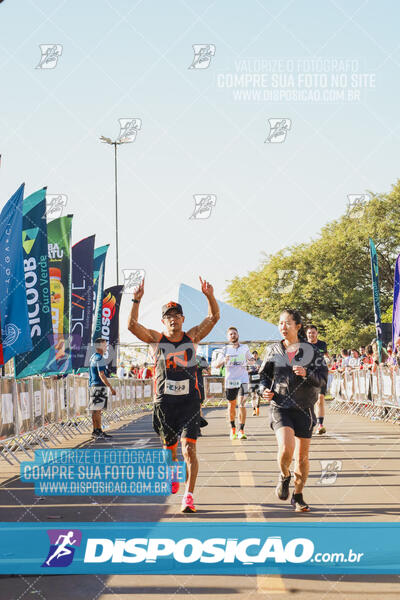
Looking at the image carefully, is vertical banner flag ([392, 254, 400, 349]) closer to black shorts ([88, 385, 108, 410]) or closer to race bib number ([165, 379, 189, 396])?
black shorts ([88, 385, 108, 410])

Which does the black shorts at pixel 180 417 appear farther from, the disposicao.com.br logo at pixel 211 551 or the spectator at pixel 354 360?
the spectator at pixel 354 360

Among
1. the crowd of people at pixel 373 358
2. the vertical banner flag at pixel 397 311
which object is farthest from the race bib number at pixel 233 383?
the vertical banner flag at pixel 397 311

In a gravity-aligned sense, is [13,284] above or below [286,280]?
below

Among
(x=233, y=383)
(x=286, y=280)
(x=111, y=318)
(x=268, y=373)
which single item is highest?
(x=286, y=280)

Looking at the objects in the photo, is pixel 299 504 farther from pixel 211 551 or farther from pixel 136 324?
pixel 136 324

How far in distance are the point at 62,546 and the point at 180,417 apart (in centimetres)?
226

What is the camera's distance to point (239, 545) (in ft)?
21.6

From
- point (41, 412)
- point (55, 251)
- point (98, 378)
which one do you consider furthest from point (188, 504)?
point (55, 251)

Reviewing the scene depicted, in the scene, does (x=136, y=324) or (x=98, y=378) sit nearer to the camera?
(x=136, y=324)

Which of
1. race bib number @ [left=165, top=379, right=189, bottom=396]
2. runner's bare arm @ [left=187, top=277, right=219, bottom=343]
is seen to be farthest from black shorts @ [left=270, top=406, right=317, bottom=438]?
runner's bare arm @ [left=187, top=277, right=219, bottom=343]

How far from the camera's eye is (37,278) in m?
17.5

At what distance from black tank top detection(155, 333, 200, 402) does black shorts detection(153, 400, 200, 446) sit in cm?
6

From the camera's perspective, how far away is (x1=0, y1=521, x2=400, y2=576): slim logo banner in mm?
6113

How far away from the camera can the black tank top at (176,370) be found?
28.5 feet
